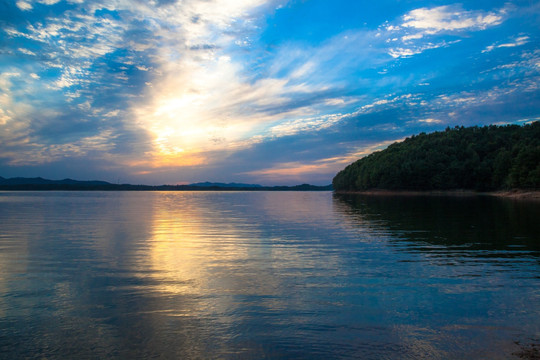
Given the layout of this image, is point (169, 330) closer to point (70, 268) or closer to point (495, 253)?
point (70, 268)

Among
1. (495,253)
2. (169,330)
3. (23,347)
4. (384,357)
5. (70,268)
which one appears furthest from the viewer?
(495,253)

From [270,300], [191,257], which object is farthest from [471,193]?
[270,300]

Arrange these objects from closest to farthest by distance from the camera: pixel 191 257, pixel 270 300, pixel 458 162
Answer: pixel 270 300 → pixel 191 257 → pixel 458 162

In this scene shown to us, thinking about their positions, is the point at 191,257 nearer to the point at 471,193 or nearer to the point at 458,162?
the point at 471,193

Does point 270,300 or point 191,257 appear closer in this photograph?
point 270,300

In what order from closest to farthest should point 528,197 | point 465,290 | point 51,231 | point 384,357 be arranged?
point 384,357 < point 465,290 < point 51,231 < point 528,197

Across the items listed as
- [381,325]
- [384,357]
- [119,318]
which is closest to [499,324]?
[381,325]

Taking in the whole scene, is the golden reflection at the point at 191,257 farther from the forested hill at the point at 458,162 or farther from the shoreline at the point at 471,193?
the forested hill at the point at 458,162

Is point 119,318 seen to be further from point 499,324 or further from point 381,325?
point 499,324

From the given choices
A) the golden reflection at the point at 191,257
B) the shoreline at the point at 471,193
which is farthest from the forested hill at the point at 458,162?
the golden reflection at the point at 191,257

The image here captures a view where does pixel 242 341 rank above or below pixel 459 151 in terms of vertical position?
below

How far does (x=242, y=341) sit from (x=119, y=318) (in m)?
3.62

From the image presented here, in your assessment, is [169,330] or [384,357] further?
[169,330]

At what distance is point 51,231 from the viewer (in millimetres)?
27000
